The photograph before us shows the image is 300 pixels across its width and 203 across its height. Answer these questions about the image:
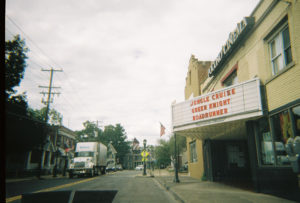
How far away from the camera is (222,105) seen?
1101 cm

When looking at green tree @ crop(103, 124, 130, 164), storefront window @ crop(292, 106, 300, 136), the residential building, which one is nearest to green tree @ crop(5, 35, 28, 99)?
the residential building

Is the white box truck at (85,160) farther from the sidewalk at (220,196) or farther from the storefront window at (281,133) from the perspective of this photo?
the storefront window at (281,133)

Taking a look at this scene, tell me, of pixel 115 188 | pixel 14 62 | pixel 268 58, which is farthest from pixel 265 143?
pixel 14 62

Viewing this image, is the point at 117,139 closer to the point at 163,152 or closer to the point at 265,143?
the point at 163,152

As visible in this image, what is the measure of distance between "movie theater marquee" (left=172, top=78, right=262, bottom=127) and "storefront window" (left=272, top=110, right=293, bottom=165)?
0.88 meters

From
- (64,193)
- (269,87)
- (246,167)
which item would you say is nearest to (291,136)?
(269,87)

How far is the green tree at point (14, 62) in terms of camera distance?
67.4ft

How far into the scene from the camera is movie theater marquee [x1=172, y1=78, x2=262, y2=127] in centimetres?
976

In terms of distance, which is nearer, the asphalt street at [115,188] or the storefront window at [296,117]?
the storefront window at [296,117]

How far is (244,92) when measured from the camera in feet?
33.0

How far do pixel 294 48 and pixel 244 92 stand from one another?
293 cm

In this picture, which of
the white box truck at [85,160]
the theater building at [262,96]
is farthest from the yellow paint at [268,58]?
the white box truck at [85,160]

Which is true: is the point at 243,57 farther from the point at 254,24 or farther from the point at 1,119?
the point at 1,119

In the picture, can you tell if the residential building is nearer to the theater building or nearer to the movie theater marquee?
the movie theater marquee
